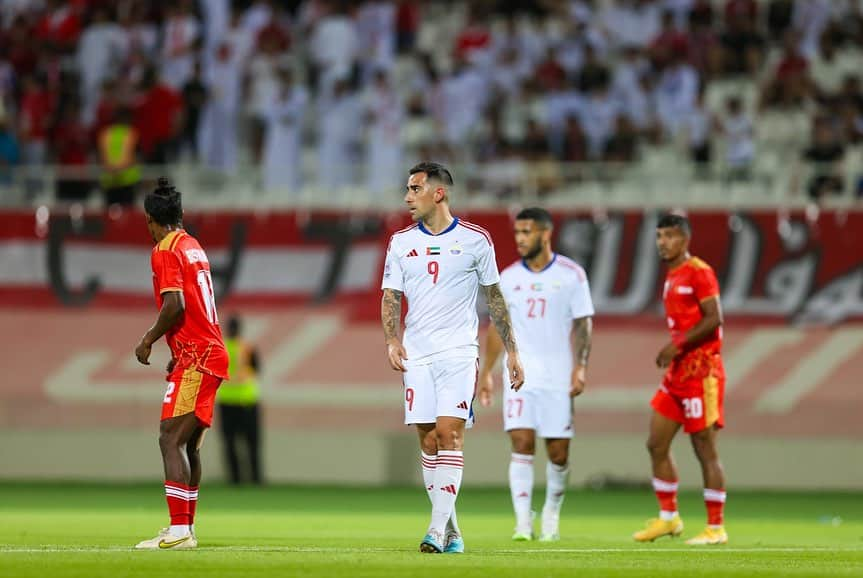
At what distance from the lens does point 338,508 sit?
19.5 meters

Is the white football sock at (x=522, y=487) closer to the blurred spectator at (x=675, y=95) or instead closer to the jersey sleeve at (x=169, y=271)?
the jersey sleeve at (x=169, y=271)

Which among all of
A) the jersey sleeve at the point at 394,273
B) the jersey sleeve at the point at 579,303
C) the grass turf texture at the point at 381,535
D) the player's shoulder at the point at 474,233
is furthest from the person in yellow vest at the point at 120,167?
the player's shoulder at the point at 474,233

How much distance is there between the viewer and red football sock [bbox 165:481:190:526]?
11547 millimetres

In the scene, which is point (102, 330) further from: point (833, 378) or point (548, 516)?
point (548, 516)

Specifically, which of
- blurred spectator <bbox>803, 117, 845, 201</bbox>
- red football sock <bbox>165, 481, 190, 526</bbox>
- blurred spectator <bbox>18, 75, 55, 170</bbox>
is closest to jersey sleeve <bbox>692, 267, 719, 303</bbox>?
red football sock <bbox>165, 481, 190, 526</bbox>

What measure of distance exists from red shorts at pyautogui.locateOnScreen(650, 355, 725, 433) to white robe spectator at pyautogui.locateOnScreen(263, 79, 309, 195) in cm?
1250

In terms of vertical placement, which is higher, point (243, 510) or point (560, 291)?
point (560, 291)

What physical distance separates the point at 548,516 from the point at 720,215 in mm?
10944

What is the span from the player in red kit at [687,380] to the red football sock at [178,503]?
4.48m

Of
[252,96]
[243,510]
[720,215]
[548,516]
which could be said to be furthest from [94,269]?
[548,516]

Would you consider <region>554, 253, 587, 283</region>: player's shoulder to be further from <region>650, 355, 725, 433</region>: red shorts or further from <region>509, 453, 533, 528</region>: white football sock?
<region>509, 453, 533, 528</region>: white football sock

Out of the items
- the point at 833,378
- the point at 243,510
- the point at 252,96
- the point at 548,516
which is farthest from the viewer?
the point at 252,96

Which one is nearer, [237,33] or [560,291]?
[560,291]

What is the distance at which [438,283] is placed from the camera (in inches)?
460
